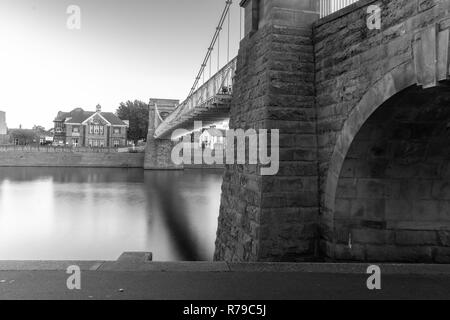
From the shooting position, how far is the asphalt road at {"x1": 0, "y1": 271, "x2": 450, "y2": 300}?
3240 mm

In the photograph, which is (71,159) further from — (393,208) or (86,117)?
(393,208)

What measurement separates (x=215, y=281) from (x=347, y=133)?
2483 millimetres

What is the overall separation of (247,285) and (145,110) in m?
65.3

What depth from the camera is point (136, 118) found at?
66.3 metres

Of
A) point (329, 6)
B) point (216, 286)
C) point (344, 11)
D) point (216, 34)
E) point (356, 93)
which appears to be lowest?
point (216, 286)

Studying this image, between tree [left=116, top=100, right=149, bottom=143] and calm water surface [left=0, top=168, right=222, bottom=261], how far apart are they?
1499 inches

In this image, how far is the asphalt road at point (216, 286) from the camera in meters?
3.24

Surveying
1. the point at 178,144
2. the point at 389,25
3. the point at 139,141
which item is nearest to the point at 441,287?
the point at 389,25

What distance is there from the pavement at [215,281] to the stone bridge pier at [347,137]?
1.01m

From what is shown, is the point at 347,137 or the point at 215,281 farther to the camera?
the point at 347,137

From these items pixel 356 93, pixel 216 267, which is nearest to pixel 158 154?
pixel 356 93

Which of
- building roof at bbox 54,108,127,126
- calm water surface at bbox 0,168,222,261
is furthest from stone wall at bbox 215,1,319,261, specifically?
building roof at bbox 54,108,127,126

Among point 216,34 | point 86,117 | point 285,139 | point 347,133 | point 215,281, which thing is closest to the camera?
point 215,281

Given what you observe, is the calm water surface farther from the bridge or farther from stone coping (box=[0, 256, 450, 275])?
stone coping (box=[0, 256, 450, 275])
